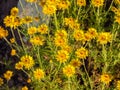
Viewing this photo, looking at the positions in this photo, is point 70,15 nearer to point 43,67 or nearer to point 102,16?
point 102,16

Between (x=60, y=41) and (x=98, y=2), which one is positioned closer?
(x=60, y=41)

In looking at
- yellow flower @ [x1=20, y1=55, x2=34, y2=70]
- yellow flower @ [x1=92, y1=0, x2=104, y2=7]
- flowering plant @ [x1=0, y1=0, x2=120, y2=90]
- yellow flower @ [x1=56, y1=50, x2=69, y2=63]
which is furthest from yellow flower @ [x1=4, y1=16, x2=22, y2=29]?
yellow flower @ [x1=92, y1=0, x2=104, y2=7]

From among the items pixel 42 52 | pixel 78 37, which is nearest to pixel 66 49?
pixel 78 37

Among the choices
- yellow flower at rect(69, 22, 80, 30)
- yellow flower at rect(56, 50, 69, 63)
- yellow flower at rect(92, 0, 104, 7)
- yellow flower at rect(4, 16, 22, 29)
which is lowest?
yellow flower at rect(56, 50, 69, 63)

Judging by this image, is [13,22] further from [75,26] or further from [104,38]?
[104,38]

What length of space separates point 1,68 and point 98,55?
3.18 ft

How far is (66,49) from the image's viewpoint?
184cm

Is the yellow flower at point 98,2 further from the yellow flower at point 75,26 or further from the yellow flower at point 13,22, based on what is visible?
the yellow flower at point 13,22

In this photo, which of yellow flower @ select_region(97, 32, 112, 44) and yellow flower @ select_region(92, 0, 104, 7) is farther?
yellow flower @ select_region(92, 0, 104, 7)

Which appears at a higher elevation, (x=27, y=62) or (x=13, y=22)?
(x=13, y=22)

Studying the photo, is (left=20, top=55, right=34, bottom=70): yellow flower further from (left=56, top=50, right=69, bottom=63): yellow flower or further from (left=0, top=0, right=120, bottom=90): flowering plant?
(left=56, top=50, right=69, bottom=63): yellow flower

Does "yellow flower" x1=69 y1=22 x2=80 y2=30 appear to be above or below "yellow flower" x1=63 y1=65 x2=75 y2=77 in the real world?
above

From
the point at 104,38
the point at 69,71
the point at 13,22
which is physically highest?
the point at 13,22

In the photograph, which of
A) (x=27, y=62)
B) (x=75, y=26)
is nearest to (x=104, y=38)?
(x=75, y=26)
